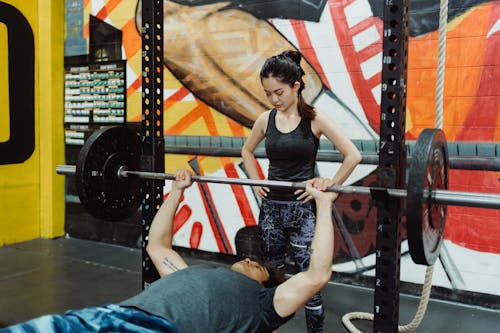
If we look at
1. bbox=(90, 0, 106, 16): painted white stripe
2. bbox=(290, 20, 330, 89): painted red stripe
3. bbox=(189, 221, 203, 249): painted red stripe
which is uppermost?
bbox=(90, 0, 106, 16): painted white stripe

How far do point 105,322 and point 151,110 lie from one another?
92cm

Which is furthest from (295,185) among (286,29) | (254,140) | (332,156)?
(286,29)

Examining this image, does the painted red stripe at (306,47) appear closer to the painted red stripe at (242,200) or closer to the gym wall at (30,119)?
the painted red stripe at (242,200)

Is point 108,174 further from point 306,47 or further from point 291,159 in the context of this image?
point 306,47

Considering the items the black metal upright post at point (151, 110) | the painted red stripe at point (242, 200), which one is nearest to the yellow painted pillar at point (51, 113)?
the painted red stripe at point (242, 200)

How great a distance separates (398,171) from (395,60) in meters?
0.32

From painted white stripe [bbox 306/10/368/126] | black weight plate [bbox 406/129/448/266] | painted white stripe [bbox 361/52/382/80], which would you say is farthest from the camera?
painted white stripe [bbox 306/10/368/126]

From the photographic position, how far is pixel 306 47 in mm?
3254

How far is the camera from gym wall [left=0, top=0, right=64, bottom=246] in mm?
4055

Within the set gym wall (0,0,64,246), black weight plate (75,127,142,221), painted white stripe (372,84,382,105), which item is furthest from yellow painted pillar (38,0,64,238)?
painted white stripe (372,84,382,105)

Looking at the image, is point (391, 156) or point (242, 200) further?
point (242, 200)

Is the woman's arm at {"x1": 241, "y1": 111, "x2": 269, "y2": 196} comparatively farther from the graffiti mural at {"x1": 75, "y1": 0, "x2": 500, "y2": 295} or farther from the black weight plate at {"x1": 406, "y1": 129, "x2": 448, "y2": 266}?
the graffiti mural at {"x1": 75, "y1": 0, "x2": 500, "y2": 295}

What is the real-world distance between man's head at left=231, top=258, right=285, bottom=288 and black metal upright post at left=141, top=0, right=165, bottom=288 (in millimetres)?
477

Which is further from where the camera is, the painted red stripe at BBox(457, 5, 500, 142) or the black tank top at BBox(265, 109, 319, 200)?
the painted red stripe at BBox(457, 5, 500, 142)
